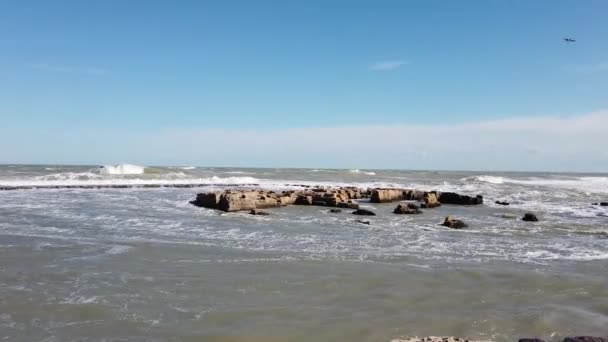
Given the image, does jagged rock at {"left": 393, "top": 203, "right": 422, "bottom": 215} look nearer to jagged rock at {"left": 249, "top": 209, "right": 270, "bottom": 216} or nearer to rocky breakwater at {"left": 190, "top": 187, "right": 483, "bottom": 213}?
rocky breakwater at {"left": 190, "top": 187, "right": 483, "bottom": 213}

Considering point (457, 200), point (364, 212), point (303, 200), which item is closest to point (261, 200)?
point (303, 200)

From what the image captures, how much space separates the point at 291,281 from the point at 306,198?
14844mm

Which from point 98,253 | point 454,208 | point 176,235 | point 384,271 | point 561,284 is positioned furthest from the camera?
point 454,208

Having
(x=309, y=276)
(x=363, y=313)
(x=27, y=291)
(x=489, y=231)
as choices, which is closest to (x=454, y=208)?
(x=489, y=231)

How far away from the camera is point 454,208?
23.6 m

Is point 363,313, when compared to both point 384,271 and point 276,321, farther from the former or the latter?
point 384,271

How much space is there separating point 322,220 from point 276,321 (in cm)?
1121

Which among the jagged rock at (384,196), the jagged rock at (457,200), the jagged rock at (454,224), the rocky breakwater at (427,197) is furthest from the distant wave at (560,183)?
the jagged rock at (454,224)

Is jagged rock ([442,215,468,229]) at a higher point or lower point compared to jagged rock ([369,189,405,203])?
lower

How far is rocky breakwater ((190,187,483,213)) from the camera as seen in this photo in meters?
20.3

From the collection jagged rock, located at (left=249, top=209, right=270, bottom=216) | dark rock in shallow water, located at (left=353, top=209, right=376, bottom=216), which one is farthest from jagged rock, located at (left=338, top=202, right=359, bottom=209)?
jagged rock, located at (left=249, top=209, right=270, bottom=216)

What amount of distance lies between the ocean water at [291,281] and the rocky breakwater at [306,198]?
12.7 feet

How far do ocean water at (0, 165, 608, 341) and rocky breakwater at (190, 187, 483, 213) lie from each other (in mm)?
3857

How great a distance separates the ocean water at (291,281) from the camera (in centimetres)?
629
